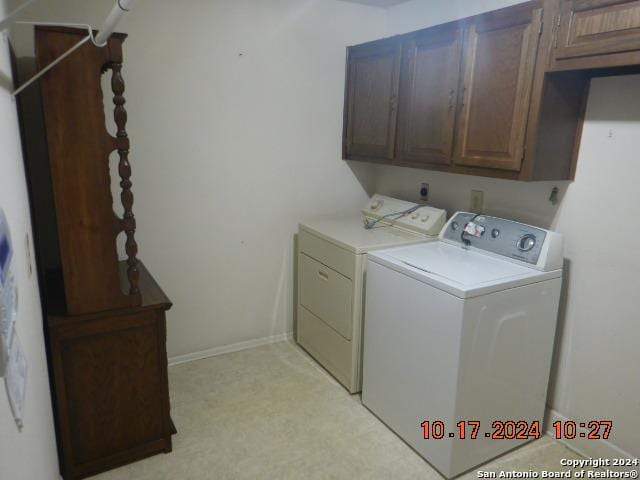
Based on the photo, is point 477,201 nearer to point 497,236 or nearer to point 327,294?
point 497,236

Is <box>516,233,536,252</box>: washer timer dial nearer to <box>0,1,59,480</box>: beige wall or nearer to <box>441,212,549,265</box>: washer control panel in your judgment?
<box>441,212,549,265</box>: washer control panel

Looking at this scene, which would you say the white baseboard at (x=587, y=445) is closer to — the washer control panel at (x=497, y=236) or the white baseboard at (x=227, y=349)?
the washer control panel at (x=497, y=236)

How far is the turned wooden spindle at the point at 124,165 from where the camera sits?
5.50 feet

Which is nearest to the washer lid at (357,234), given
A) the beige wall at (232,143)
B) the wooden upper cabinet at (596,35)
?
the beige wall at (232,143)

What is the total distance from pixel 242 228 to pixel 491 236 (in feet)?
4.90

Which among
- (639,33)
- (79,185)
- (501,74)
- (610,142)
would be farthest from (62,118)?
(610,142)

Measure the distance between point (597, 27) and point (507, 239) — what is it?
946 millimetres

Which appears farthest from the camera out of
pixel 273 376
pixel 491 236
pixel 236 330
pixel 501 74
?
pixel 236 330

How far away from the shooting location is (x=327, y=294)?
2.69 meters

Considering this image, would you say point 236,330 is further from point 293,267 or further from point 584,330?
point 584,330

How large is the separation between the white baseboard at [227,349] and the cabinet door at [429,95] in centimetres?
149

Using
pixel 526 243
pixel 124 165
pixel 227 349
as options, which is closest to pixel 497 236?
pixel 526 243

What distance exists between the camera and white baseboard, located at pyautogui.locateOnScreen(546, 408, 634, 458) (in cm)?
200

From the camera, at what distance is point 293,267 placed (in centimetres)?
314
